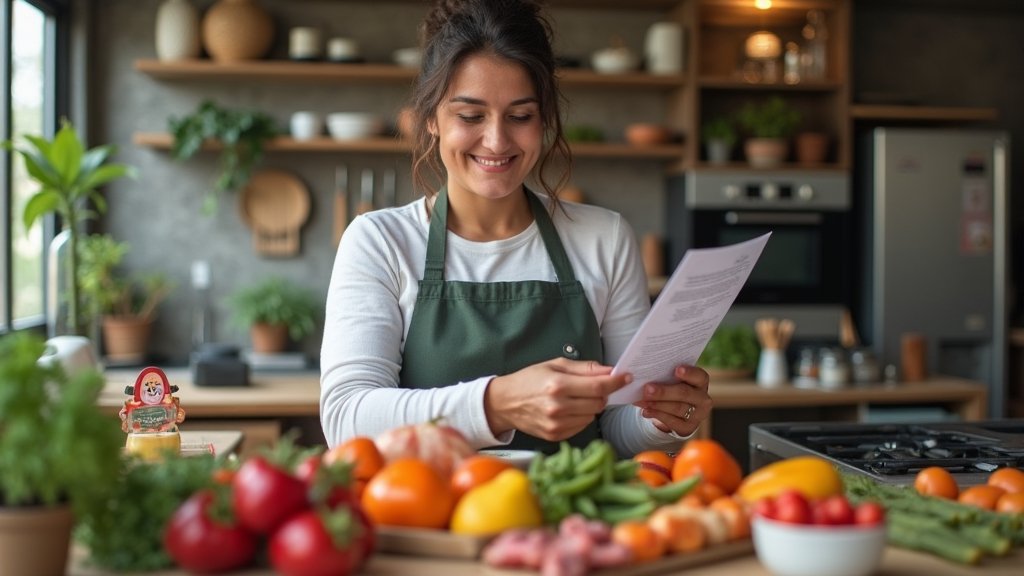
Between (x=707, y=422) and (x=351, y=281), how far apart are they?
7.95 feet

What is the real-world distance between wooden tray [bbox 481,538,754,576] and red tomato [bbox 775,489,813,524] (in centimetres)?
10

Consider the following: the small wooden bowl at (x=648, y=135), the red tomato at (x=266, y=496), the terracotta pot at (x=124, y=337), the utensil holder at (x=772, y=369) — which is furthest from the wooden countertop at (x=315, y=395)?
the red tomato at (x=266, y=496)

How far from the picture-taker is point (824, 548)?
1126mm

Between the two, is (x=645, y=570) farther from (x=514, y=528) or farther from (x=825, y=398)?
(x=825, y=398)

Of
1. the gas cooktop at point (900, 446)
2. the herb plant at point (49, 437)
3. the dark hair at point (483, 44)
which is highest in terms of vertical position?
the dark hair at point (483, 44)

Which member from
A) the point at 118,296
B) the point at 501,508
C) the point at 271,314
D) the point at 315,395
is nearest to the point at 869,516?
the point at 501,508

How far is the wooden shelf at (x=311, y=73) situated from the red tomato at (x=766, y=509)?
318 centimetres

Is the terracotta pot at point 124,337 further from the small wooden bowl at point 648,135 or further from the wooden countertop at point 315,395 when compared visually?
the small wooden bowl at point 648,135

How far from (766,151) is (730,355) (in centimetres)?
89

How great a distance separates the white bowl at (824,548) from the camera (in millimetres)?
1126

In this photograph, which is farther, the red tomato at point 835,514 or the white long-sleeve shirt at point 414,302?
the white long-sleeve shirt at point 414,302

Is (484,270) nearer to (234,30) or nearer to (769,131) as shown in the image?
(234,30)

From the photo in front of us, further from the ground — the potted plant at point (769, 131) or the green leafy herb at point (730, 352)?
the potted plant at point (769, 131)

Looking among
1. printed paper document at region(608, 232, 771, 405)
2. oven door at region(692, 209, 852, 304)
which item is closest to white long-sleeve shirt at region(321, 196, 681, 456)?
printed paper document at region(608, 232, 771, 405)
